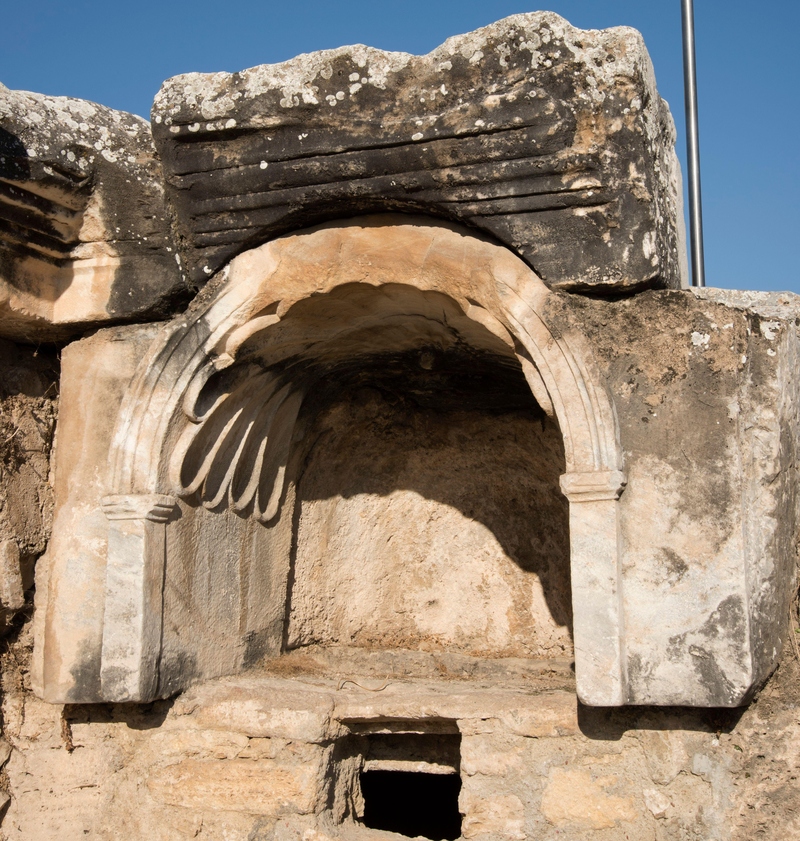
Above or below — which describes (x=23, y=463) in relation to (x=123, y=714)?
above

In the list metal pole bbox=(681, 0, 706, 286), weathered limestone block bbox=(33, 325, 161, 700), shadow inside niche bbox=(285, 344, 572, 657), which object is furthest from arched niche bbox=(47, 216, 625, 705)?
metal pole bbox=(681, 0, 706, 286)

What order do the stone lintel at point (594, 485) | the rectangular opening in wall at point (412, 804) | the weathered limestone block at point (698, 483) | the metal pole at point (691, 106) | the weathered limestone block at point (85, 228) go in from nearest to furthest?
the weathered limestone block at point (698, 483) → the stone lintel at point (594, 485) → the weathered limestone block at point (85, 228) → the rectangular opening in wall at point (412, 804) → the metal pole at point (691, 106)

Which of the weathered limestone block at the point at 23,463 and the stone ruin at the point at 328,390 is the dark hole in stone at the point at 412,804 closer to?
the stone ruin at the point at 328,390

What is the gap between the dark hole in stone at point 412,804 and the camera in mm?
5277

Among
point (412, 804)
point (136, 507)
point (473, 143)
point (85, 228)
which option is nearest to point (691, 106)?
point (473, 143)

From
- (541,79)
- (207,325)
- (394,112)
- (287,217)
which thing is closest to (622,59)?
(541,79)

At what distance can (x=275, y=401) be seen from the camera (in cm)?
459

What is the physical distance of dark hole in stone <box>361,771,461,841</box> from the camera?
528 centimetres

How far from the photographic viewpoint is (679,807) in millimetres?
3334

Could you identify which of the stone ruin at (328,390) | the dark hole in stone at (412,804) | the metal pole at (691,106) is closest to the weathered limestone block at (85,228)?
the stone ruin at (328,390)

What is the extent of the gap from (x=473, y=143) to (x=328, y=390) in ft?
6.23

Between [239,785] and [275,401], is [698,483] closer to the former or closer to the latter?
[275,401]

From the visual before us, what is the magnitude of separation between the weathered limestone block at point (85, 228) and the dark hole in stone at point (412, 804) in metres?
2.96

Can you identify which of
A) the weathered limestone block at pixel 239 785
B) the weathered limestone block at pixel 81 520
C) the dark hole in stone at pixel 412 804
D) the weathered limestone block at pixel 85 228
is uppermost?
the weathered limestone block at pixel 85 228
